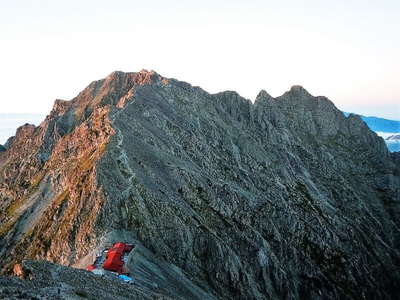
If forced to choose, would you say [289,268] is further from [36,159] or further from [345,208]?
[36,159]

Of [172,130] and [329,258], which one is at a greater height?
[172,130]

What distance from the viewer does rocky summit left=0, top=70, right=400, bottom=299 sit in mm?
86562

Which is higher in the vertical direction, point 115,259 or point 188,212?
point 188,212

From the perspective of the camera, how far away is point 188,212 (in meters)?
106

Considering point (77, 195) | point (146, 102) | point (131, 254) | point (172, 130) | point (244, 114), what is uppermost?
point (244, 114)

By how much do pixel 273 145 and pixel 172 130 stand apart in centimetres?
6031

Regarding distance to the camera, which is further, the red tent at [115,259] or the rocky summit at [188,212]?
the rocky summit at [188,212]

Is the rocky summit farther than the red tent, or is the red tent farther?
the rocky summit

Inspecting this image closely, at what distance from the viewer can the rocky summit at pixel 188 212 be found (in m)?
86.6

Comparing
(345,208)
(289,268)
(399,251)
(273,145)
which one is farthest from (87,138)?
(399,251)

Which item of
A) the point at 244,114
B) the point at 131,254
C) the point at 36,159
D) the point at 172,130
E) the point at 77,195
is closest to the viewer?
the point at 131,254

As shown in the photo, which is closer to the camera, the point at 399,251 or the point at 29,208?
the point at 29,208

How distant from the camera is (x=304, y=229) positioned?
145 m

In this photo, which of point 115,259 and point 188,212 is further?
point 188,212
